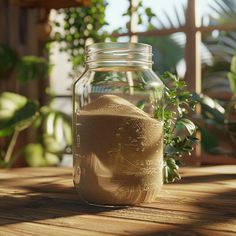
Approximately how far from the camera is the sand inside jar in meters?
0.72

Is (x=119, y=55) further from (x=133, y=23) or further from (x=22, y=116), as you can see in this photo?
(x=133, y=23)

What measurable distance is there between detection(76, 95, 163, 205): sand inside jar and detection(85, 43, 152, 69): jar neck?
7 centimetres

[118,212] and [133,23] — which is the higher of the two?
[133,23]

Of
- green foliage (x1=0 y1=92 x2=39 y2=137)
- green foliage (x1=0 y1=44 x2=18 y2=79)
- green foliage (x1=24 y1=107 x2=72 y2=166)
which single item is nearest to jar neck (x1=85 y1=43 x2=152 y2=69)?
green foliage (x1=0 y1=92 x2=39 y2=137)

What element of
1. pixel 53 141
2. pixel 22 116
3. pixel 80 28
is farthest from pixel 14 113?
pixel 80 28

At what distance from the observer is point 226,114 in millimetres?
1677

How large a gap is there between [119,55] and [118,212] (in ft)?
0.89

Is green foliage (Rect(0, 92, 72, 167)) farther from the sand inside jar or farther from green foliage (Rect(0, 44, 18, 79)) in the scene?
the sand inside jar

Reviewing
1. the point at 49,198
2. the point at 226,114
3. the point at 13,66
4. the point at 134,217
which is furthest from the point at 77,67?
the point at 134,217

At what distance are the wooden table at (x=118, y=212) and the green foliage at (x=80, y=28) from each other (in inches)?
72.8

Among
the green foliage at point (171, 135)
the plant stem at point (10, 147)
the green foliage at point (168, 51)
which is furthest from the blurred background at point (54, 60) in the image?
the green foliage at point (168, 51)

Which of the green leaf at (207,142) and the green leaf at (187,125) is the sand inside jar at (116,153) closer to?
the green leaf at (187,125)

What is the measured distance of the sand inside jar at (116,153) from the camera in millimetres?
716

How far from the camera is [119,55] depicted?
763mm
